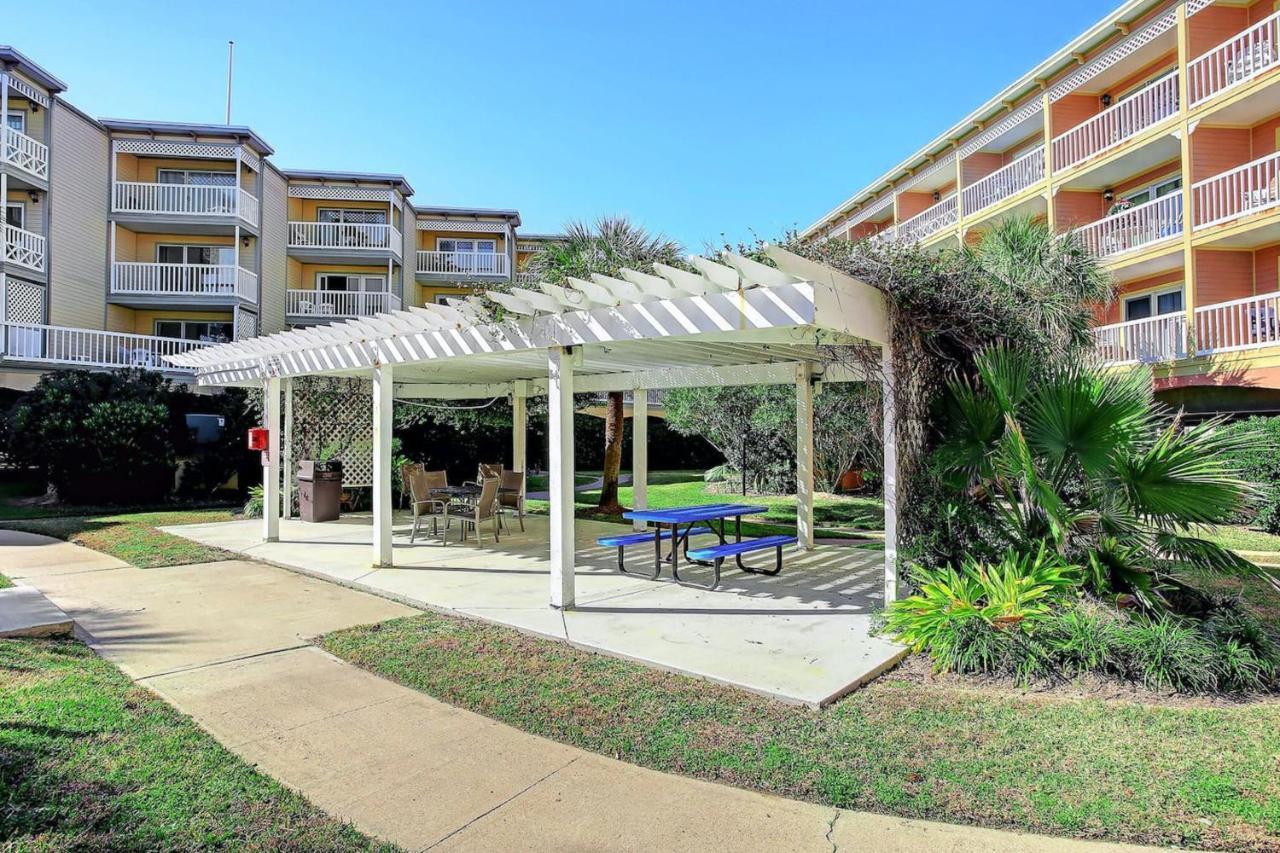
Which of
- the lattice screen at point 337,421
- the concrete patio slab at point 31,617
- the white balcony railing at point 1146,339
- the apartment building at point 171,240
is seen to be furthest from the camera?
the apartment building at point 171,240

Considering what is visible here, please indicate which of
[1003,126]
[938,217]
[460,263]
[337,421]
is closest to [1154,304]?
[1003,126]

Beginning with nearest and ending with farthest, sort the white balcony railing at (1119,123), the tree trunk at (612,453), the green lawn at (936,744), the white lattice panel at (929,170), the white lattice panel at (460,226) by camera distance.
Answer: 1. the green lawn at (936,744)
2. the tree trunk at (612,453)
3. the white balcony railing at (1119,123)
4. the white lattice panel at (929,170)
5. the white lattice panel at (460,226)

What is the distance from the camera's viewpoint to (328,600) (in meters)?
6.82

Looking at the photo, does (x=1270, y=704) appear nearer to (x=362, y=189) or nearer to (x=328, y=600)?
(x=328, y=600)

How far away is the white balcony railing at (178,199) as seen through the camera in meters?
21.5

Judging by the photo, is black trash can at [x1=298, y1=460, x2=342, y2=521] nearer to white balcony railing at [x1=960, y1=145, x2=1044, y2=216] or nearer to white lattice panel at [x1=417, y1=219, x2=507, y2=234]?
white balcony railing at [x1=960, y1=145, x2=1044, y2=216]

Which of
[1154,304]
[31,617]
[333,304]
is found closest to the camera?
[31,617]

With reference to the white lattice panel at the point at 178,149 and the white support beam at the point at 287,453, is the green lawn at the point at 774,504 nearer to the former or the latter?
the white support beam at the point at 287,453

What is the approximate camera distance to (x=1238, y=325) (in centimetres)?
1302

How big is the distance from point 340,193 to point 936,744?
28.1m

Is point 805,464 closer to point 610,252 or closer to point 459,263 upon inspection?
point 610,252

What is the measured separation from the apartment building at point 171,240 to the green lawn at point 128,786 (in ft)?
52.1

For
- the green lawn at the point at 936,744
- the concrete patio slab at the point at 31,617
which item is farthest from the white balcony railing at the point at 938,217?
the concrete patio slab at the point at 31,617

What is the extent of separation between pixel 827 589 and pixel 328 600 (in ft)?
16.1
